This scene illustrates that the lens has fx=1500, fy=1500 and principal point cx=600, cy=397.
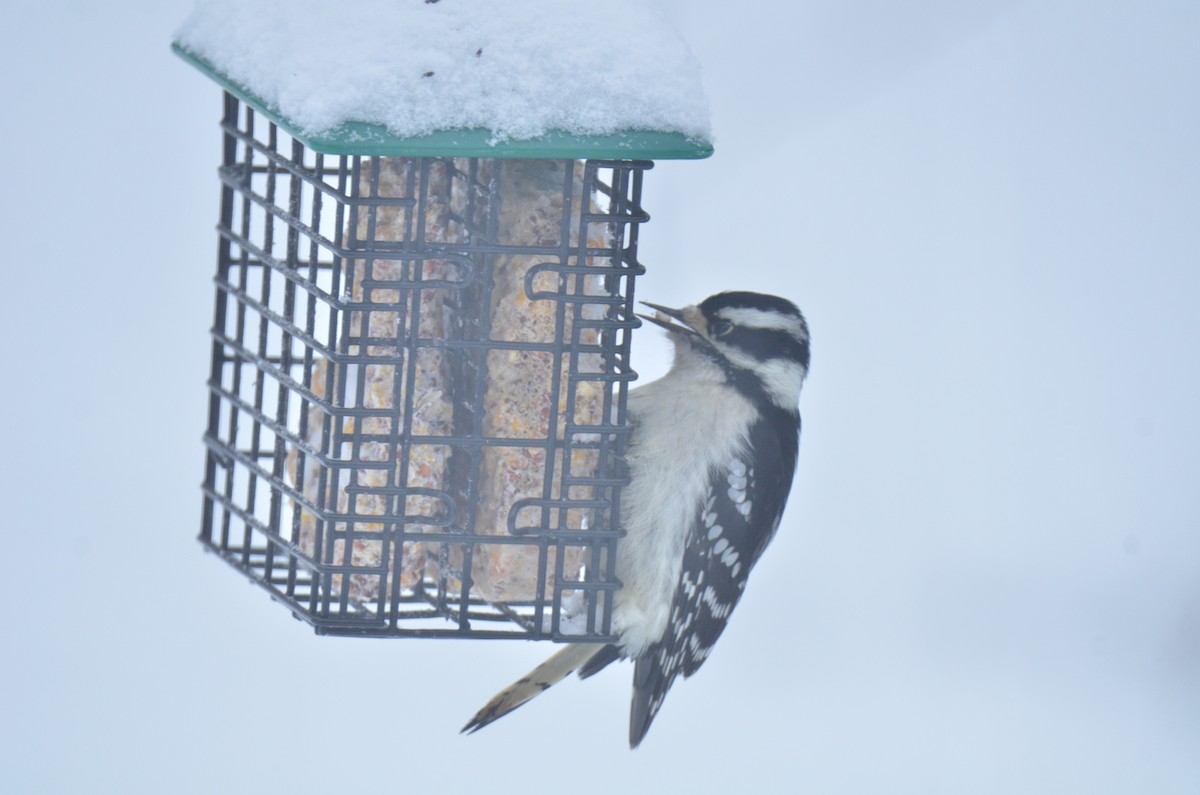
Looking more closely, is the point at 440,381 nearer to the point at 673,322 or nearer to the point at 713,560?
the point at 673,322

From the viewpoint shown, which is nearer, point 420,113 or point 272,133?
point 420,113

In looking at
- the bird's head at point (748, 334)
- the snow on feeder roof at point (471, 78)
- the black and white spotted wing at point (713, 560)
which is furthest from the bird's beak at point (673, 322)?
the snow on feeder roof at point (471, 78)

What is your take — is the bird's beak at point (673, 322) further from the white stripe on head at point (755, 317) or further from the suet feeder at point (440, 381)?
the suet feeder at point (440, 381)

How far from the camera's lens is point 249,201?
3.02m

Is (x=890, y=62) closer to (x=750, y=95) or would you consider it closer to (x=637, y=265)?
(x=750, y=95)

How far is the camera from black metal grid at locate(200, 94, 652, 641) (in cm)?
270

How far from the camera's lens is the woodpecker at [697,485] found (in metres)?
3.32

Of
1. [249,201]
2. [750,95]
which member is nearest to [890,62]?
[750,95]

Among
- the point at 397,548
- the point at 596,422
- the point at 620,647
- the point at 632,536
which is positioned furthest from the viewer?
the point at 620,647

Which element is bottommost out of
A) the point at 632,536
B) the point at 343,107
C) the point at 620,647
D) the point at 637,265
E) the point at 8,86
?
the point at 620,647

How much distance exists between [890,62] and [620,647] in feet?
6.55

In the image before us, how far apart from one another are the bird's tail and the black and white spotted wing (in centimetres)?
14

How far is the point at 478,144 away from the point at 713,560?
1408 millimetres

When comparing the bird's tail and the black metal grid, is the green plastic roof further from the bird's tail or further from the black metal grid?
the bird's tail
